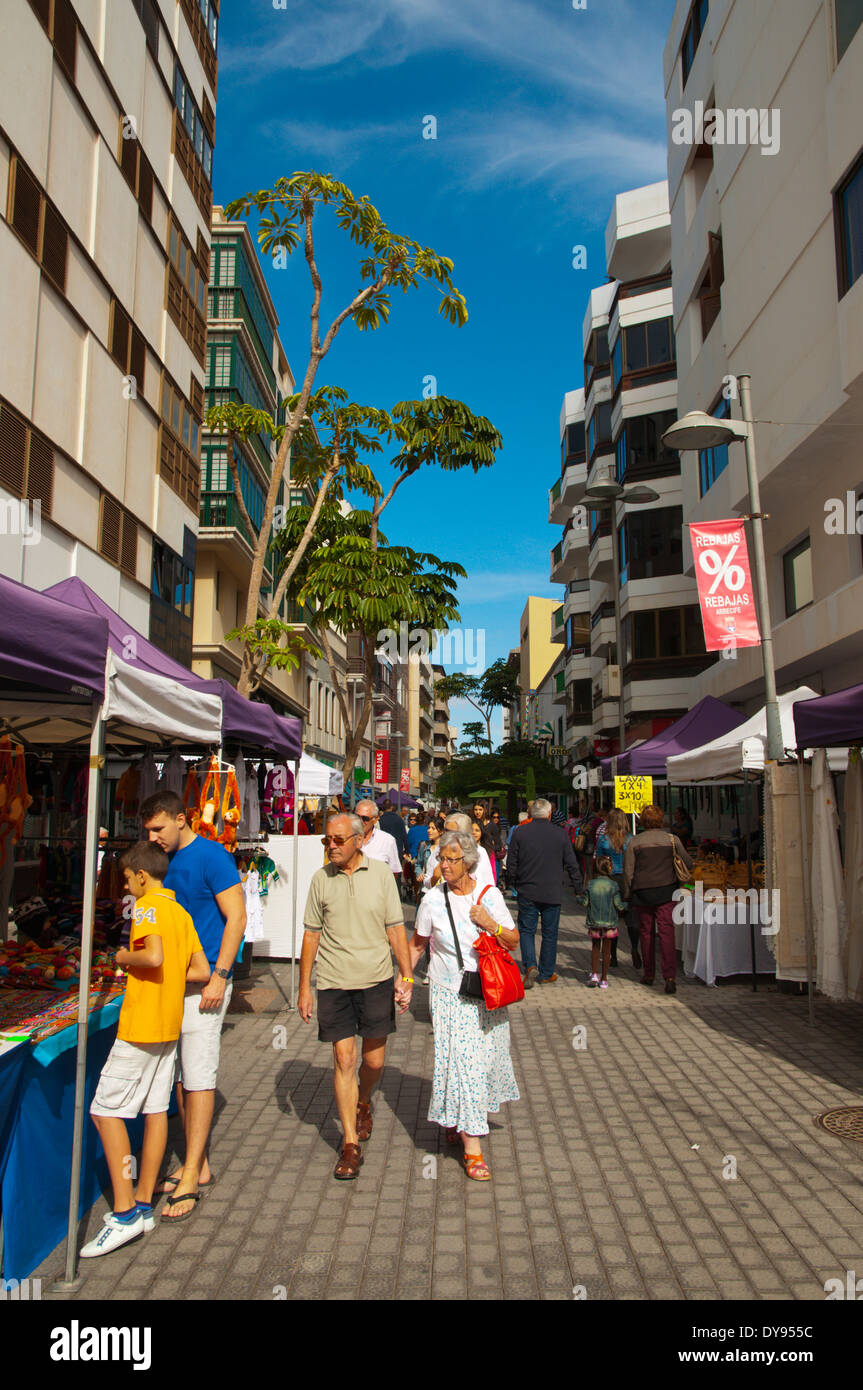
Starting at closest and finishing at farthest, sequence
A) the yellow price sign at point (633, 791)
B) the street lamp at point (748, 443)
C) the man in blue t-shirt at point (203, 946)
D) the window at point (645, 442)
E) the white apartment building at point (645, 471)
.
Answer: the man in blue t-shirt at point (203, 946) → the street lamp at point (748, 443) → the yellow price sign at point (633, 791) → the white apartment building at point (645, 471) → the window at point (645, 442)

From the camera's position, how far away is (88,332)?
51.8ft

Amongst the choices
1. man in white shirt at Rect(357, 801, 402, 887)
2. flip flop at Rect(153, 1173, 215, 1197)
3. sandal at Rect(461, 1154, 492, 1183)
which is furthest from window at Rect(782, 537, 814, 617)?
flip flop at Rect(153, 1173, 215, 1197)

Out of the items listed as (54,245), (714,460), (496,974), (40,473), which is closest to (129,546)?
(40,473)

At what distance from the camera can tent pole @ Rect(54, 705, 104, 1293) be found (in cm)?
381

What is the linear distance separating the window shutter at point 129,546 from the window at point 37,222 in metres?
4.76

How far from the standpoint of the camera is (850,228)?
541 inches

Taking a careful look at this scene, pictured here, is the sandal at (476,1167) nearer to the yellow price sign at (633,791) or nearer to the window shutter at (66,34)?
the yellow price sign at (633,791)

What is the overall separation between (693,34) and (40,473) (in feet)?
64.1

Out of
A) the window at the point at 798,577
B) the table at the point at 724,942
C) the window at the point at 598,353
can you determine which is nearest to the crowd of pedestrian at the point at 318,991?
the table at the point at 724,942

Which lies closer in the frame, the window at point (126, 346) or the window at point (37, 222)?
the window at point (37, 222)

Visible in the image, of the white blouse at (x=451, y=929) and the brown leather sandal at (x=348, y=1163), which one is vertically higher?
the white blouse at (x=451, y=929)

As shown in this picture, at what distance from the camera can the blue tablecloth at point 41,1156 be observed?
3938mm

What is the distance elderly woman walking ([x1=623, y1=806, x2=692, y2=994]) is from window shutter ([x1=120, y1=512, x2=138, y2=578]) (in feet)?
40.1

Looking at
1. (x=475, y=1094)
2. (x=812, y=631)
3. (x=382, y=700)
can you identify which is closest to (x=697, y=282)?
(x=812, y=631)
